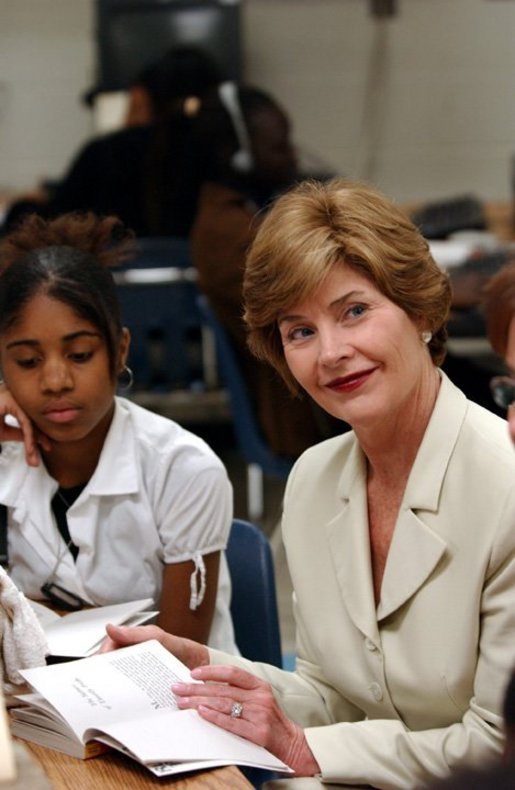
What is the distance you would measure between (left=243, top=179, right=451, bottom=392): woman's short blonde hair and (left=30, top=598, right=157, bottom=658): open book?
477 mm

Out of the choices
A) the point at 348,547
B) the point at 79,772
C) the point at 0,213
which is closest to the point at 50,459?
the point at 348,547

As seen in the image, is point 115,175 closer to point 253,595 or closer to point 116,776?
point 253,595

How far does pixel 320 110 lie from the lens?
628 cm

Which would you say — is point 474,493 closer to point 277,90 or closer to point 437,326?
point 437,326

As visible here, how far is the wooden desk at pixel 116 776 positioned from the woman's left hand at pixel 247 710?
0.11 m

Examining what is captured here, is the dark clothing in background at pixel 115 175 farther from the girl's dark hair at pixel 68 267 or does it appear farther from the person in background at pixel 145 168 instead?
the girl's dark hair at pixel 68 267

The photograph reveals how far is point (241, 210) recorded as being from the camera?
4.02 m

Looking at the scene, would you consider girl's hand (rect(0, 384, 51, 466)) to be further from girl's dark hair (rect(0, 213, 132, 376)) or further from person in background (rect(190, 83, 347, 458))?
person in background (rect(190, 83, 347, 458))

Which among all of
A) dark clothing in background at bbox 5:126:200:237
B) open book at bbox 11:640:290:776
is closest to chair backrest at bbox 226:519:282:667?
open book at bbox 11:640:290:776

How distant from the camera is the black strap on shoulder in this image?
212 centimetres

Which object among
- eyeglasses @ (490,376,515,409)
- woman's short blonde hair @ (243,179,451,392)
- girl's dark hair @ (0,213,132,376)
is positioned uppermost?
woman's short blonde hair @ (243,179,451,392)

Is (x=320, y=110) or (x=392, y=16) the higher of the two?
(x=392, y=16)

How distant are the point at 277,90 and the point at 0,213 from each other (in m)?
1.53

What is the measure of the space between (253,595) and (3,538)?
0.42 m
